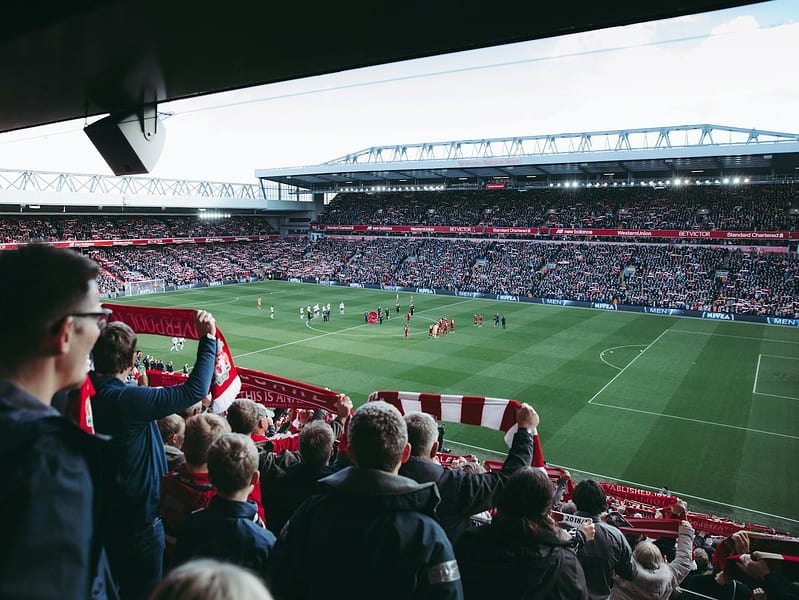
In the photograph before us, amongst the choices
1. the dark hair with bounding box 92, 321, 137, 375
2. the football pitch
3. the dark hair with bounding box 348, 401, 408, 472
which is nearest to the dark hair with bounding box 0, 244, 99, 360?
the dark hair with bounding box 348, 401, 408, 472

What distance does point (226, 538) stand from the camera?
9.50ft

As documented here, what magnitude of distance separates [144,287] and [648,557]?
55660 millimetres

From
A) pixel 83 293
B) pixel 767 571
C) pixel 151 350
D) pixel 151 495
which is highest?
pixel 83 293

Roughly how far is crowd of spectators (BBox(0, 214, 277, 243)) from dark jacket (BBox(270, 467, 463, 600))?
61668 mm

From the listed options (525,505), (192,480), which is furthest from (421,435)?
(192,480)

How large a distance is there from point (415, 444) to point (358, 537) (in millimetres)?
1327

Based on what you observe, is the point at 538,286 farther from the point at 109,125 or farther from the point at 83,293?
the point at 83,293

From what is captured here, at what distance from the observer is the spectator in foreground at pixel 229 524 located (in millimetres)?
2889

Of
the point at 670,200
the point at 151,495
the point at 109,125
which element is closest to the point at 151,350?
the point at 109,125

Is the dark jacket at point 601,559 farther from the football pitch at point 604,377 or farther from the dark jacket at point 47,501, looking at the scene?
the football pitch at point 604,377

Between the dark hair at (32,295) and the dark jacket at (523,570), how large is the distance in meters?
2.42

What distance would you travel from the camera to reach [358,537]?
2.38m

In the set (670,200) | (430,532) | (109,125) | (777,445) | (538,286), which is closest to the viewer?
(430,532)

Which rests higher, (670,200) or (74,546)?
(670,200)
